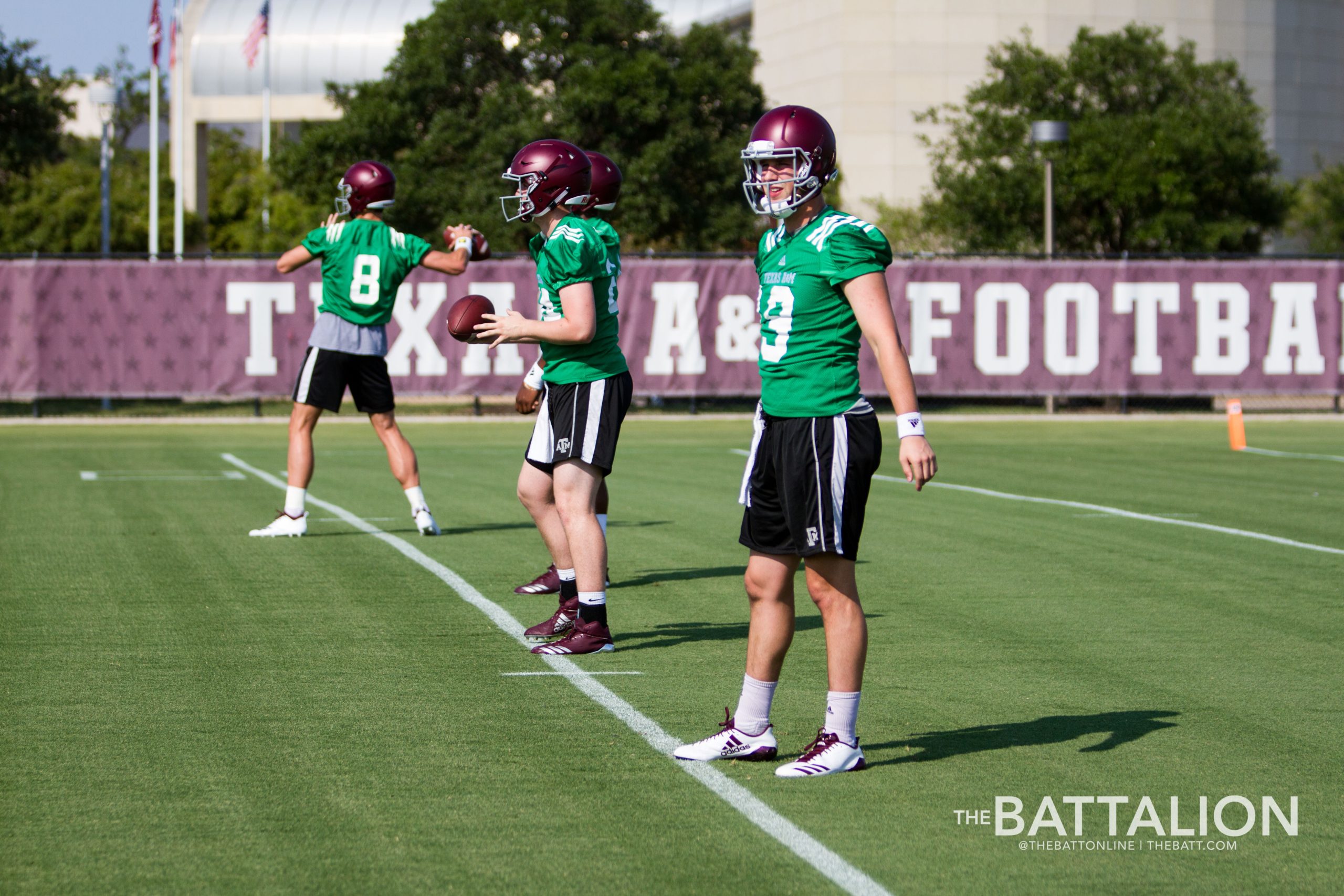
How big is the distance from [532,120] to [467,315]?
2385 cm

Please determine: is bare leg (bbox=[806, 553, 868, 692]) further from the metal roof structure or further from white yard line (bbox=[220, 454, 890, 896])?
the metal roof structure

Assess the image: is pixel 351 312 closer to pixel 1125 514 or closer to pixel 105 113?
pixel 1125 514

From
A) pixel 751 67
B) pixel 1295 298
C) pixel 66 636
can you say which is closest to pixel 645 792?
pixel 66 636

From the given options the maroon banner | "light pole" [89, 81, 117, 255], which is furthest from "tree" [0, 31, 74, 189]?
the maroon banner

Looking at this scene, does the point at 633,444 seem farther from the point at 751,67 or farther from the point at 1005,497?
the point at 751,67

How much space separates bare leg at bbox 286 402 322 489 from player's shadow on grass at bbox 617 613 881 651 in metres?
3.84

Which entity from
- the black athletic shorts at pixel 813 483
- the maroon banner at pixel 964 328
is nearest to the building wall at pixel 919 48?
the maroon banner at pixel 964 328

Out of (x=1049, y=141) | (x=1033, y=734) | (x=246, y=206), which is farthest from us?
(x=246, y=206)

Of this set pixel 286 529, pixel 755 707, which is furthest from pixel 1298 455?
pixel 755 707

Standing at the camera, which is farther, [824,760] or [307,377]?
[307,377]

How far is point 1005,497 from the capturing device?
1388 centimetres

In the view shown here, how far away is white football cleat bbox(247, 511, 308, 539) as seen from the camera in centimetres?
1091

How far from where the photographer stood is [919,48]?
47.4m

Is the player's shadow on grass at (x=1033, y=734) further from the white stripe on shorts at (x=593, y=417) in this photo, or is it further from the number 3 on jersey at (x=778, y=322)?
the white stripe on shorts at (x=593, y=417)
